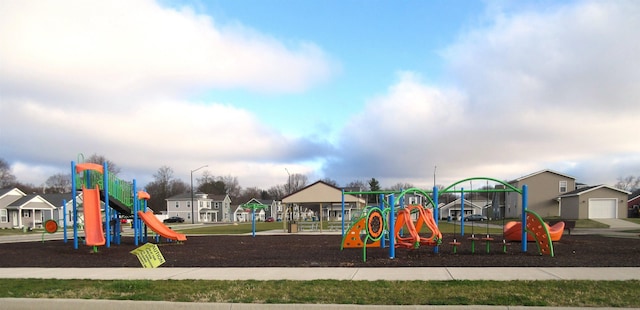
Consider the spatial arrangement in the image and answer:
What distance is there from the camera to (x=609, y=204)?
46531mm

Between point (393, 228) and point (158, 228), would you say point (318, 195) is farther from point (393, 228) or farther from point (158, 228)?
point (393, 228)

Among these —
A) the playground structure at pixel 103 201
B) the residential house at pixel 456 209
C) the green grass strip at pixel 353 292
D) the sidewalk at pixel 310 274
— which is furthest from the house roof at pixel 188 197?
the green grass strip at pixel 353 292

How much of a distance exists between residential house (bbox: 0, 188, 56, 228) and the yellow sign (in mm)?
48602

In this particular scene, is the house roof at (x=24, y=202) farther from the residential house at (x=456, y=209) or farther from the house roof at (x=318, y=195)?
the residential house at (x=456, y=209)

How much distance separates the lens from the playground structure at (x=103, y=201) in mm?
17281

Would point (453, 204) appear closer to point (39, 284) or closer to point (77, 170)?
point (77, 170)

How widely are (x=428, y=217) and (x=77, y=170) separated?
14578 mm

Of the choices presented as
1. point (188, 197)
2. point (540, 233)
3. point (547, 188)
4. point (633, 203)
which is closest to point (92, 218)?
point (540, 233)

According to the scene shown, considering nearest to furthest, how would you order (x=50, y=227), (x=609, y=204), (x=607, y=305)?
1. (x=607, y=305)
2. (x=50, y=227)
3. (x=609, y=204)

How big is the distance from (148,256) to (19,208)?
5064 cm

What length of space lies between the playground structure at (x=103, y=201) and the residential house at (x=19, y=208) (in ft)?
127

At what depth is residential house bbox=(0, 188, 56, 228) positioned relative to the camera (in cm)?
5266

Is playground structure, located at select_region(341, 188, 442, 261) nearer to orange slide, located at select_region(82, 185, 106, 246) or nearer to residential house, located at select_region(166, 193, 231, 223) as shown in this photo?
orange slide, located at select_region(82, 185, 106, 246)

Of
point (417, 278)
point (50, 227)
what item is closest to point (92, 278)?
point (417, 278)
